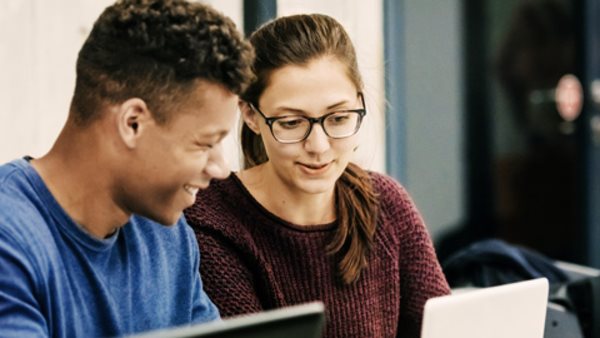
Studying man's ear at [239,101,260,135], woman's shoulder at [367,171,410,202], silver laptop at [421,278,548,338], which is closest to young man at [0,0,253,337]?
silver laptop at [421,278,548,338]

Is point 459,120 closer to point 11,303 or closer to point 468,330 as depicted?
point 468,330

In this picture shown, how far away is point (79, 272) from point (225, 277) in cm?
46

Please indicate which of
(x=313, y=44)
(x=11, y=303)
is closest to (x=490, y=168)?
(x=313, y=44)

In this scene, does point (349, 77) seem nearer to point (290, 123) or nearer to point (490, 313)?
point (290, 123)

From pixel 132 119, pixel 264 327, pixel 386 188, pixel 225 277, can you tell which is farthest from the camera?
pixel 386 188

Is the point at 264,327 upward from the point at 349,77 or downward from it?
downward

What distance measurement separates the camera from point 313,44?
1.93 metres

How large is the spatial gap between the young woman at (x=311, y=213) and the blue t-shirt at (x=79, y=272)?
0.23m

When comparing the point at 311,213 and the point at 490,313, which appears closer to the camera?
A: the point at 490,313

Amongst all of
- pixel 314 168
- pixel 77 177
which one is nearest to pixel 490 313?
pixel 314 168

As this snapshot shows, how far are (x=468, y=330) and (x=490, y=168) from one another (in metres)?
2.95

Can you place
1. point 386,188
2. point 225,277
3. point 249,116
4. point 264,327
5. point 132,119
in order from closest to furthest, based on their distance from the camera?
point 264,327 → point 132,119 → point 225,277 → point 249,116 → point 386,188

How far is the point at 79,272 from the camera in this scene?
143 cm

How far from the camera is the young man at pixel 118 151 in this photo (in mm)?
1379
